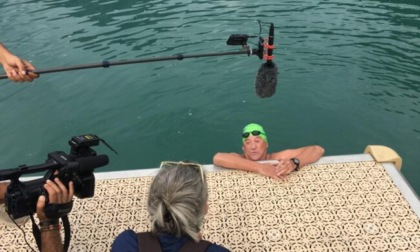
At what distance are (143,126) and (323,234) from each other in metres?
4.71

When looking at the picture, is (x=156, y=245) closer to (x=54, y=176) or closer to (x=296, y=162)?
(x=54, y=176)

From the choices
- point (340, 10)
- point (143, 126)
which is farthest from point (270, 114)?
point (340, 10)

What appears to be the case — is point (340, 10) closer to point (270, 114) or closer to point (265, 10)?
point (265, 10)

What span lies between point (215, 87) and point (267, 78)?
4.31 metres

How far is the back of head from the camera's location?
210 cm

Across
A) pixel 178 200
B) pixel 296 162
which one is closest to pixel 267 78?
pixel 296 162

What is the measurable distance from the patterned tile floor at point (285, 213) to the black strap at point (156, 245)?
157 cm

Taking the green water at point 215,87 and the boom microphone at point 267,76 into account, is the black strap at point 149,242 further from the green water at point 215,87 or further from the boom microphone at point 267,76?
the green water at point 215,87

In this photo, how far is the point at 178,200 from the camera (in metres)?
2.10

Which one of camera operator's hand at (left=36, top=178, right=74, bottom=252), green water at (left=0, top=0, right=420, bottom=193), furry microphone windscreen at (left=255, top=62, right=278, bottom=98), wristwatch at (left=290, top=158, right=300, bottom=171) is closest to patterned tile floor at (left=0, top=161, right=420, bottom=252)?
wristwatch at (left=290, top=158, right=300, bottom=171)

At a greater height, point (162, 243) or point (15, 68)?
point (15, 68)

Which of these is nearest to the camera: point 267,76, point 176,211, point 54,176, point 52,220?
point 176,211

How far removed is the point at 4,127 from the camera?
775 centimetres

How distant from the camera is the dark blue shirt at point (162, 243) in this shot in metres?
2.16
